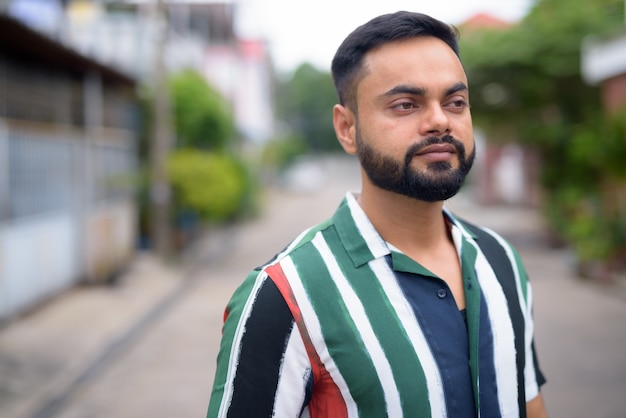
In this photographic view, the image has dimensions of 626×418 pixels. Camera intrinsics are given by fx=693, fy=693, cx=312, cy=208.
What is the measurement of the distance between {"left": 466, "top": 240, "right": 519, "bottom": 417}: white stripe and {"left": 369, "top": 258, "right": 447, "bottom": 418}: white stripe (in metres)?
0.20

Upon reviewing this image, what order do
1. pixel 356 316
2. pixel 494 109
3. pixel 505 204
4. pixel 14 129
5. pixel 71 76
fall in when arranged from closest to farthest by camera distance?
1. pixel 356 316
2. pixel 14 129
3. pixel 71 76
4. pixel 494 109
5. pixel 505 204

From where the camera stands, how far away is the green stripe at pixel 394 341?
5.16 ft

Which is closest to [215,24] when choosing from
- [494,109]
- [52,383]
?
[494,109]

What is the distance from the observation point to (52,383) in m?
6.22

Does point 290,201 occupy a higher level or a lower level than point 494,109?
lower

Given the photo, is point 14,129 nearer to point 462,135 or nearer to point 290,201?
point 462,135

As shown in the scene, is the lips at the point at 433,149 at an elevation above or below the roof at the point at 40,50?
below

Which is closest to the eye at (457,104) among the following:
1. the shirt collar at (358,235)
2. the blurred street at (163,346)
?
the shirt collar at (358,235)

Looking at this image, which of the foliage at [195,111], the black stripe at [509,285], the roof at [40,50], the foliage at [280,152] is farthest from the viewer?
the foliage at [280,152]

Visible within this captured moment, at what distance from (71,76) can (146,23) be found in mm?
8543

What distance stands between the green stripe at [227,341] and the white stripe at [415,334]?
31 cm

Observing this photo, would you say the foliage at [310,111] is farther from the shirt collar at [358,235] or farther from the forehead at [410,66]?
the forehead at [410,66]

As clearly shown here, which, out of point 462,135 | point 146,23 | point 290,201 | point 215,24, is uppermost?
point 215,24

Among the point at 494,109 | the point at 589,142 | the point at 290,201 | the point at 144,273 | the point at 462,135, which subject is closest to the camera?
the point at 462,135
